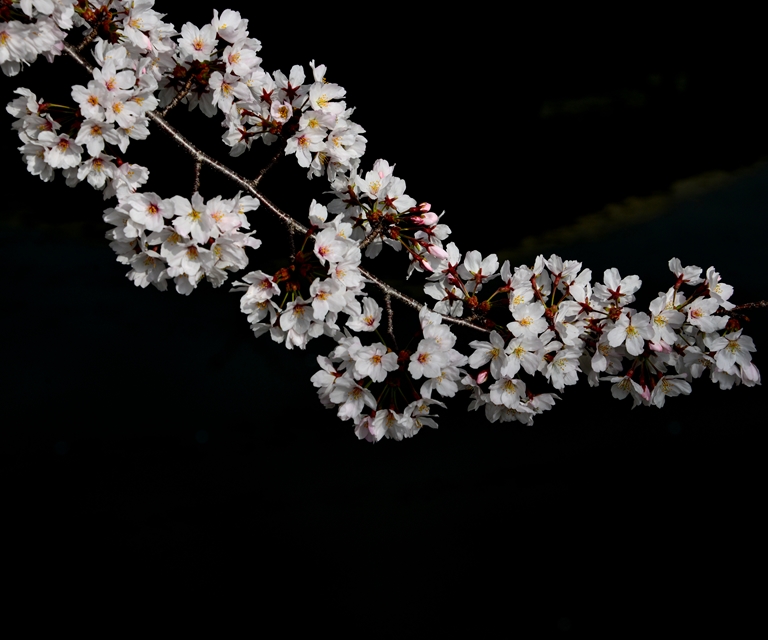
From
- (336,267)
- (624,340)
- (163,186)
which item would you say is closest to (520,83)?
(163,186)

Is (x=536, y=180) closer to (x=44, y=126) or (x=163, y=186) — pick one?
(x=163, y=186)

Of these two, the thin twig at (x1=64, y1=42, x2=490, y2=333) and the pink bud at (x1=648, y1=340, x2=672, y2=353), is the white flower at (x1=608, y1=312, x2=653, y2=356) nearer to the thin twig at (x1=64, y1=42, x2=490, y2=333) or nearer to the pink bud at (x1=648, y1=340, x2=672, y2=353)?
the pink bud at (x1=648, y1=340, x2=672, y2=353)

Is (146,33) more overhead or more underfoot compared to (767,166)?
more underfoot

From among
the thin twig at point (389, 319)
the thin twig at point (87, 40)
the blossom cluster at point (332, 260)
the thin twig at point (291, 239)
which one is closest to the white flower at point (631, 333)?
the blossom cluster at point (332, 260)

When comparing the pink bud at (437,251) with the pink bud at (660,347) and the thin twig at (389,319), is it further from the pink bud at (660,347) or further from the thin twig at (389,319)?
the pink bud at (660,347)

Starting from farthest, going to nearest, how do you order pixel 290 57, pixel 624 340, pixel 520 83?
1. pixel 520 83
2. pixel 290 57
3. pixel 624 340

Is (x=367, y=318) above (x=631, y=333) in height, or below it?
below

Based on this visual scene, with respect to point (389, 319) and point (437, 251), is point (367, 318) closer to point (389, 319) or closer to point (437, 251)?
point (389, 319)

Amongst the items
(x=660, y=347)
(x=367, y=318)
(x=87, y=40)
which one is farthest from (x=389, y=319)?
(x=87, y=40)

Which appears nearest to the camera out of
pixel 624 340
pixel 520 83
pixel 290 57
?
pixel 624 340
